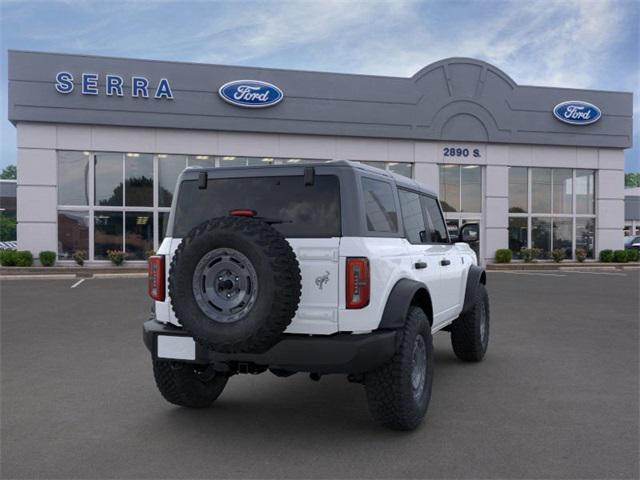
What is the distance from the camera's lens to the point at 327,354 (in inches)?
154

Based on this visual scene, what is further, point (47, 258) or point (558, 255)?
point (558, 255)

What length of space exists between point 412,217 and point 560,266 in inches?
903

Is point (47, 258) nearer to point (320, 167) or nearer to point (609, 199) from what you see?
point (320, 167)

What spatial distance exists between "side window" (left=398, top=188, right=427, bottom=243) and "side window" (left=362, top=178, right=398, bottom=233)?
0.23 metres

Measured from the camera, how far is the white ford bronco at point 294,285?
3.88 meters

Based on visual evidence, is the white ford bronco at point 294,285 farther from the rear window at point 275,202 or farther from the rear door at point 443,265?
the rear door at point 443,265

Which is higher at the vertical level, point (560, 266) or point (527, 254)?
Answer: point (527, 254)

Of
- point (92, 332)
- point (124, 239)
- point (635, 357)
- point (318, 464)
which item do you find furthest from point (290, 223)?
point (124, 239)

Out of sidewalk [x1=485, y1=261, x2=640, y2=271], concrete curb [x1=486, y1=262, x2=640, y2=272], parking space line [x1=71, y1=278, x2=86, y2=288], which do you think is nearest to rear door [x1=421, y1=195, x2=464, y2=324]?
parking space line [x1=71, y1=278, x2=86, y2=288]

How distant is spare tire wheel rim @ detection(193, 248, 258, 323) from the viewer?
12.8ft

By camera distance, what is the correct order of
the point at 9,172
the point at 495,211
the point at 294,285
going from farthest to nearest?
the point at 9,172 < the point at 495,211 < the point at 294,285

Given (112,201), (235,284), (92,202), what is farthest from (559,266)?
(235,284)

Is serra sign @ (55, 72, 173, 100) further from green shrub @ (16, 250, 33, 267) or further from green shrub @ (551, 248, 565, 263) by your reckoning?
green shrub @ (551, 248, 565, 263)

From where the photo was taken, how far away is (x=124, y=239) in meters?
23.3
